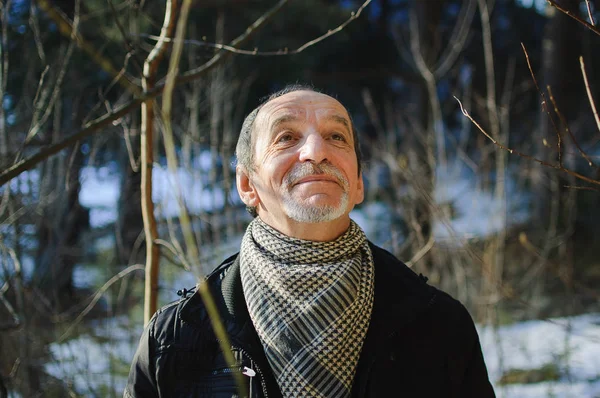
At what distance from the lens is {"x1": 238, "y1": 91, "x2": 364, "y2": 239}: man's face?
6.93 ft

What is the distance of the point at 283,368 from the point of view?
6.41 ft

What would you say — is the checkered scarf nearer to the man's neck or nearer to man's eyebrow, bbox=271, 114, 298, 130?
the man's neck

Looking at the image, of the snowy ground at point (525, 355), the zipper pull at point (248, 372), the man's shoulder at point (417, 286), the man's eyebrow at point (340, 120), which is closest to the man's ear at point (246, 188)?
the man's eyebrow at point (340, 120)

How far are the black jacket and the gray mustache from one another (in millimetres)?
418

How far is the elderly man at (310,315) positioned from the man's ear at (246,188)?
0.07 m

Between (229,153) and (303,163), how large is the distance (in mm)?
3722

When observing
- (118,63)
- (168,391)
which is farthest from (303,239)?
(118,63)

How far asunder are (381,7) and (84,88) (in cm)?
654

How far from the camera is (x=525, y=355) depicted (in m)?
4.90

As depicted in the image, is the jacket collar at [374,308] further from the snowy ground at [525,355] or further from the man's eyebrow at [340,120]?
the snowy ground at [525,355]

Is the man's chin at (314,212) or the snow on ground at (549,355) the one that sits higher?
the man's chin at (314,212)

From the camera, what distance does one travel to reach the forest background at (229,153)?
2.87 m

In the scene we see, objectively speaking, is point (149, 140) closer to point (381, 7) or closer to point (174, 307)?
point (174, 307)

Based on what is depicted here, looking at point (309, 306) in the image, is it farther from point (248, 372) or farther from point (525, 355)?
point (525, 355)
